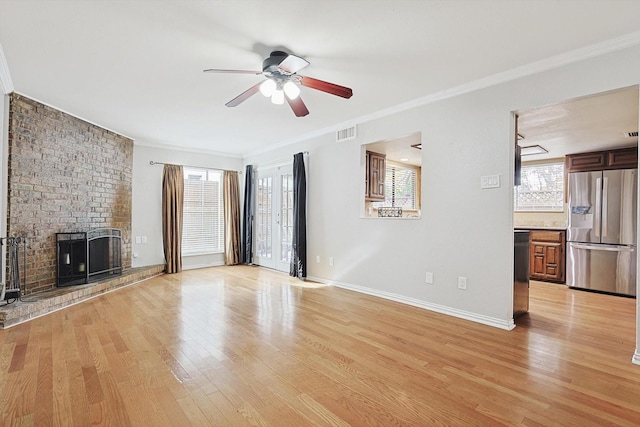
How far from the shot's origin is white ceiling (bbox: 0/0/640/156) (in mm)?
2133

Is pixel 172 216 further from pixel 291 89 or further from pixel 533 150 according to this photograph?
pixel 533 150

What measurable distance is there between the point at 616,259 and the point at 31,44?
7.31m

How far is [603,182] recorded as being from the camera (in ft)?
15.7

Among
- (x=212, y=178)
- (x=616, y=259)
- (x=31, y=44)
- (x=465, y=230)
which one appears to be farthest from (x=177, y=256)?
(x=616, y=259)

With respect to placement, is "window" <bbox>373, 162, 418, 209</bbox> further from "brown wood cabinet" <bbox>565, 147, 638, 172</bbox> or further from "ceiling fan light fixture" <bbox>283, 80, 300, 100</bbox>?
"ceiling fan light fixture" <bbox>283, 80, 300, 100</bbox>

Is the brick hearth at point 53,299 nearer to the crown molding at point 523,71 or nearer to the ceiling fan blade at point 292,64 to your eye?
the ceiling fan blade at point 292,64

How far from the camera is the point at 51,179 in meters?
4.14

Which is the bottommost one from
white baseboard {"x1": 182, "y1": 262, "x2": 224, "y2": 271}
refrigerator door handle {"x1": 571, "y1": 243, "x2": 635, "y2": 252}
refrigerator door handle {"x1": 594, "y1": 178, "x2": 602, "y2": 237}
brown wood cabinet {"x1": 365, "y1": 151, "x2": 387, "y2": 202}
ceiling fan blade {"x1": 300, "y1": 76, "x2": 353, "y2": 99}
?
white baseboard {"x1": 182, "y1": 262, "x2": 224, "y2": 271}

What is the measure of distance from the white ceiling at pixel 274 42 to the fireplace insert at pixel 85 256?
182 centimetres

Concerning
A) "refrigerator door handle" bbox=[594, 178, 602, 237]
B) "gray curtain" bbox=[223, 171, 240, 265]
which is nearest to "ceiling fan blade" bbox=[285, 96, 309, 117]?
"gray curtain" bbox=[223, 171, 240, 265]

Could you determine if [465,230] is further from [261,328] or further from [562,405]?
[261,328]

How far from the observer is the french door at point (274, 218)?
612 cm

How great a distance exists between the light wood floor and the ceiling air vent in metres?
2.45

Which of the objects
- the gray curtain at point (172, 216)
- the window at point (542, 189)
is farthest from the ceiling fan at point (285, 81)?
the window at point (542, 189)
